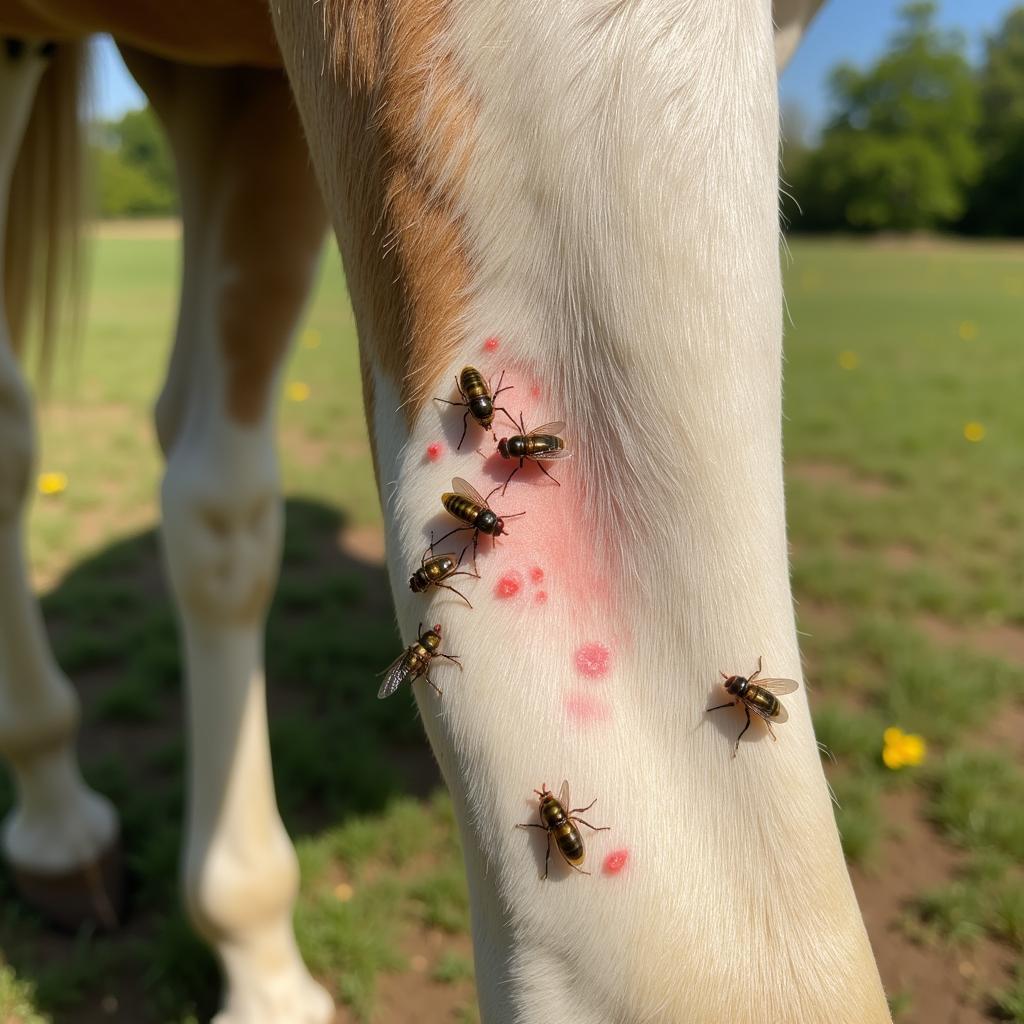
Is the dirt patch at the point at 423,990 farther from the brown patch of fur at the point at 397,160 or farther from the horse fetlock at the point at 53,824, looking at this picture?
the brown patch of fur at the point at 397,160

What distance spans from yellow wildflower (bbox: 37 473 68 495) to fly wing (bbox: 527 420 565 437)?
133 inches

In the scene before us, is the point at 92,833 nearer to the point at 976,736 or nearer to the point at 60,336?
the point at 60,336

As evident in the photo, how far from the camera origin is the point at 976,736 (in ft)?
6.15

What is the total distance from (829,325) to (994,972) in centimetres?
765

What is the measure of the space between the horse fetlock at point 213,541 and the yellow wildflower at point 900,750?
1.30 meters

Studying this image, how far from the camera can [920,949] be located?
1329mm

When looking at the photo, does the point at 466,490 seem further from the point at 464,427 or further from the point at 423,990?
the point at 423,990

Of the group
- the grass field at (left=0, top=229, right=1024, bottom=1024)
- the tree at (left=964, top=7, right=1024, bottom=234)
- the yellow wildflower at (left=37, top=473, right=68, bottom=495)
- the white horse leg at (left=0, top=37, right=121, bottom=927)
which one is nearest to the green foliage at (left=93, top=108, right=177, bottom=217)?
the tree at (left=964, top=7, right=1024, bottom=234)

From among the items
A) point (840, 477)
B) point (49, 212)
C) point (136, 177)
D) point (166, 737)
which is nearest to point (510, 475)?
point (49, 212)

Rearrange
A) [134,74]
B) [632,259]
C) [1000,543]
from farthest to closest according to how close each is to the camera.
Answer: [1000,543] < [134,74] < [632,259]

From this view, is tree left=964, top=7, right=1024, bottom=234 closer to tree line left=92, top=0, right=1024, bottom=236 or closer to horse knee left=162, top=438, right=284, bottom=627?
tree line left=92, top=0, right=1024, bottom=236

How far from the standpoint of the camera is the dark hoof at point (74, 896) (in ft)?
4.72

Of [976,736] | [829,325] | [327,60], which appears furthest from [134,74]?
[829,325]

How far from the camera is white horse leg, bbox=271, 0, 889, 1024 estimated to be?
50cm
